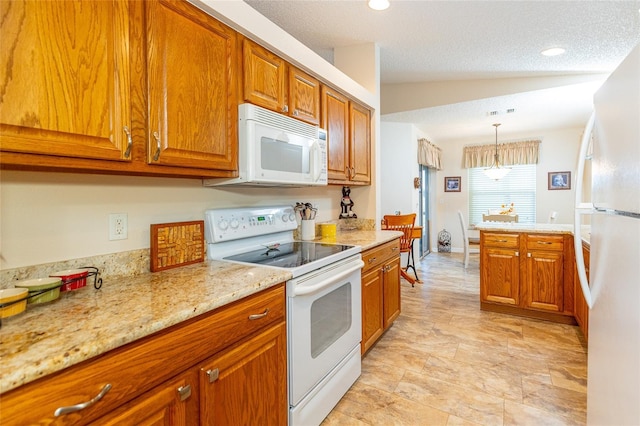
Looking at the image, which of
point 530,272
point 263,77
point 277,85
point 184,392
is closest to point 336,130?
point 277,85

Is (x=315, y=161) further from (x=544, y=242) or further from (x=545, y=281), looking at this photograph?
(x=545, y=281)

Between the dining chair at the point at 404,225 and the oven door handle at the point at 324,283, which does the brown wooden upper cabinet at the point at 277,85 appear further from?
the dining chair at the point at 404,225

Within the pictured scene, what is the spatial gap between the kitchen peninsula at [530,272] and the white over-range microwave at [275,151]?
2207 mm

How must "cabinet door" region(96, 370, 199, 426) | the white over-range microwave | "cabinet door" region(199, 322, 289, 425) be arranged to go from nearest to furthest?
"cabinet door" region(96, 370, 199, 426), "cabinet door" region(199, 322, 289, 425), the white over-range microwave

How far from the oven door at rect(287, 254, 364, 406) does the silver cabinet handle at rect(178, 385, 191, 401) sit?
539mm

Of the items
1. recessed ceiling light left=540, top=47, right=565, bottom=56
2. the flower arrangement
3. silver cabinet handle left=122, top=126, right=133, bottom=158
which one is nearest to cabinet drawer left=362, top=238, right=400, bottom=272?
silver cabinet handle left=122, top=126, right=133, bottom=158

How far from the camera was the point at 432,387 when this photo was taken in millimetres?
2035

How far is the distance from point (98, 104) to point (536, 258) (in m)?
3.61

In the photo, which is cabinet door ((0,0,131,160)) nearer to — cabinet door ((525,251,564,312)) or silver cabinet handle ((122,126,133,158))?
silver cabinet handle ((122,126,133,158))

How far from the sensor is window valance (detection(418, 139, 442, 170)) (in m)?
5.70

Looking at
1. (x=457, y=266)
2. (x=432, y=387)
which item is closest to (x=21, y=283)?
(x=432, y=387)

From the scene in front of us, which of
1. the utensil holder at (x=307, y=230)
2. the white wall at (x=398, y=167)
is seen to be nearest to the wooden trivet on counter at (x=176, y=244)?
the utensil holder at (x=307, y=230)

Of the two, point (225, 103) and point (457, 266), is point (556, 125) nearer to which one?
point (457, 266)

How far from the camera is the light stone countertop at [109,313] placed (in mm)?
701
